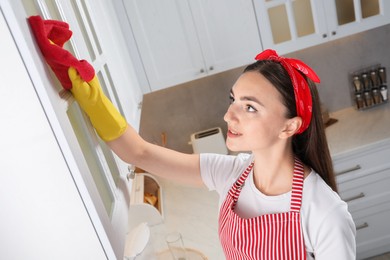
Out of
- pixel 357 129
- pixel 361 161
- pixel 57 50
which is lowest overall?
pixel 361 161

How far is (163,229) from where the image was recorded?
6.46 ft

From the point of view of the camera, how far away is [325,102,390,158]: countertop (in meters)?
2.30

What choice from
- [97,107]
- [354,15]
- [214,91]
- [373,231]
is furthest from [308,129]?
[373,231]

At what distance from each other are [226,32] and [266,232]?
1.32 meters

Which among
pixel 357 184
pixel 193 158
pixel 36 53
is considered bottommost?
pixel 357 184

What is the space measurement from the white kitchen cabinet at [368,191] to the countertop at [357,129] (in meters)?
0.04

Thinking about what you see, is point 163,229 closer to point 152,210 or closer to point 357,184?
point 152,210

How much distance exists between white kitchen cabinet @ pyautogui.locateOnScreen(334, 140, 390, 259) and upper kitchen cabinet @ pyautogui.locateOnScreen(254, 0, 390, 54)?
72 centimetres

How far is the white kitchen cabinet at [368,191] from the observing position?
231 cm

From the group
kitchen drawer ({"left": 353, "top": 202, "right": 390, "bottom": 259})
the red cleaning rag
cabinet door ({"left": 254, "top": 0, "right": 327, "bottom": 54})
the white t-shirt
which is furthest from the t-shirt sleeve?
kitchen drawer ({"left": 353, "top": 202, "right": 390, "bottom": 259})

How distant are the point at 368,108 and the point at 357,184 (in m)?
0.62

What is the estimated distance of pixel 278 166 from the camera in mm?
1223

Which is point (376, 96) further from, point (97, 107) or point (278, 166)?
point (97, 107)

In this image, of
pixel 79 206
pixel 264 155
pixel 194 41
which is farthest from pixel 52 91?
pixel 194 41
